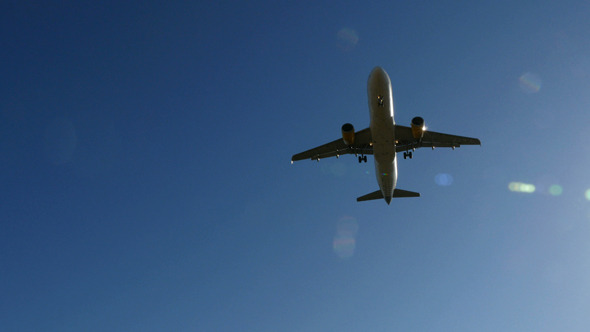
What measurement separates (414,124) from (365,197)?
10813 mm

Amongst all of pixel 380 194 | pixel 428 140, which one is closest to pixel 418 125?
pixel 428 140

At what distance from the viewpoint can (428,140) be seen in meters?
40.4

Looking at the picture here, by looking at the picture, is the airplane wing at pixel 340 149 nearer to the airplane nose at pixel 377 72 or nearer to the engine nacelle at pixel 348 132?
the engine nacelle at pixel 348 132

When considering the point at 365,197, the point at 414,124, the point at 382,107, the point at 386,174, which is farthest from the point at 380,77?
the point at 365,197

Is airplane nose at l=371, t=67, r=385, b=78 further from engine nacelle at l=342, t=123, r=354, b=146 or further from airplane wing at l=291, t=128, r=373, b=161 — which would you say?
airplane wing at l=291, t=128, r=373, b=161

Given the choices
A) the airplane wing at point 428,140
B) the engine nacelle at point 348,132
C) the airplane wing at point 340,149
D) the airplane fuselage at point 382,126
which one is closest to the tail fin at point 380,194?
the airplane fuselage at point 382,126

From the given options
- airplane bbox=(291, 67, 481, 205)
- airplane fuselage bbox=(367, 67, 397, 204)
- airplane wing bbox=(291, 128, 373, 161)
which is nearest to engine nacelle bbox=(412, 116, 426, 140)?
airplane bbox=(291, 67, 481, 205)

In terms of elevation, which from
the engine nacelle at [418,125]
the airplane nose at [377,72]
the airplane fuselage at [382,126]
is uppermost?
the airplane nose at [377,72]

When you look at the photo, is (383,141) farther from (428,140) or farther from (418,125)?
(428,140)

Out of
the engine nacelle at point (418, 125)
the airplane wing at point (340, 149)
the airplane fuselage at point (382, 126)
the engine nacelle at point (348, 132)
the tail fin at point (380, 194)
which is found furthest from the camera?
the tail fin at point (380, 194)

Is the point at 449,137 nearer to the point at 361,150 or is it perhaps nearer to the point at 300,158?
the point at 361,150

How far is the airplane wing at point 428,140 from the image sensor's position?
127 ft

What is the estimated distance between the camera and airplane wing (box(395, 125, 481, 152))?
3866 centimetres

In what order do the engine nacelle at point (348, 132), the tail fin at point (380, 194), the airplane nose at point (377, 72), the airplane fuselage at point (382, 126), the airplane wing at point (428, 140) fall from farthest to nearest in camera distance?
the tail fin at point (380, 194), the airplane wing at point (428, 140), the engine nacelle at point (348, 132), the airplane fuselage at point (382, 126), the airplane nose at point (377, 72)
